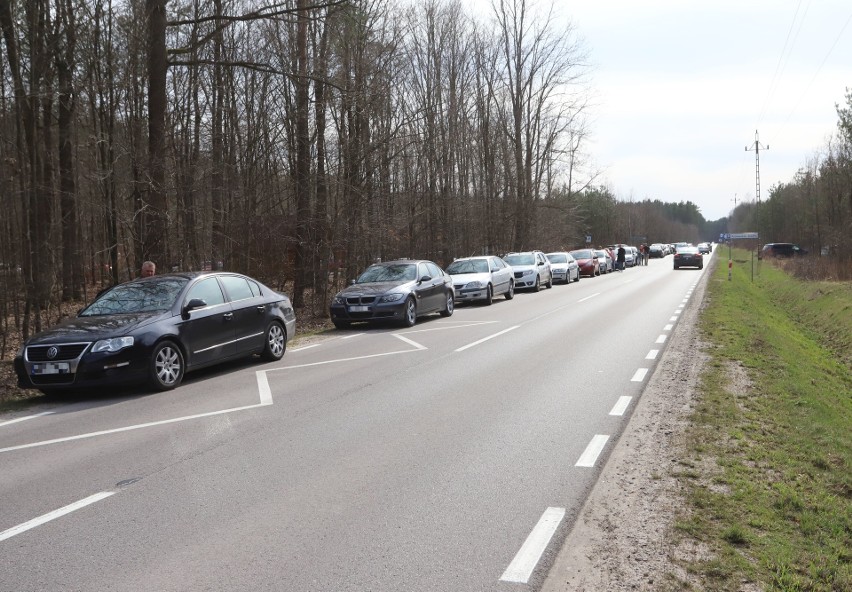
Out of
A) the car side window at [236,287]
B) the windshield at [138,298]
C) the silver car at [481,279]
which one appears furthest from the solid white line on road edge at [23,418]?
the silver car at [481,279]

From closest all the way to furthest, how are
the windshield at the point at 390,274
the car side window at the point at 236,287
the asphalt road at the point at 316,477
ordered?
the asphalt road at the point at 316,477 → the car side window at the point at 236,287 → the windshield at the point at 390,274

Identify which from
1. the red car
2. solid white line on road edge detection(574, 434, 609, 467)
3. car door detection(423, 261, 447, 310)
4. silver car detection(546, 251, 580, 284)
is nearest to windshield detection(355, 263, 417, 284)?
car door detection(423, 261, 447, 310)

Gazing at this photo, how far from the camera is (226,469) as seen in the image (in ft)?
17.9

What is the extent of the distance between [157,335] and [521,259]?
940 inches

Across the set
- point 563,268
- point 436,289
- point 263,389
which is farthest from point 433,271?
point 563,268

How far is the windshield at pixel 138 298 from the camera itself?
9.50 metres

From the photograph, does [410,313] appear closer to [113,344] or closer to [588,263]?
[113,344]

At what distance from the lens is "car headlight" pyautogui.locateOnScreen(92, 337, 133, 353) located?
8391 millimetres

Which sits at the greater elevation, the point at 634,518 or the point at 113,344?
the point at 113,344

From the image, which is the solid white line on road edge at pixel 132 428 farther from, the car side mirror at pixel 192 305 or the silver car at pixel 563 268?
the silver car at pixel 563 268

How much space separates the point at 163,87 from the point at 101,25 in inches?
181

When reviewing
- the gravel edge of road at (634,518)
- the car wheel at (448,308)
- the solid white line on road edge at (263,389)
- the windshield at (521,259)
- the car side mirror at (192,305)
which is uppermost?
the windshield at (521,259)

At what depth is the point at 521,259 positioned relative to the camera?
31.3 m

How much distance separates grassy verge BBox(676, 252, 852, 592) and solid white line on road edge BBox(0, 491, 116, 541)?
3.92 m
